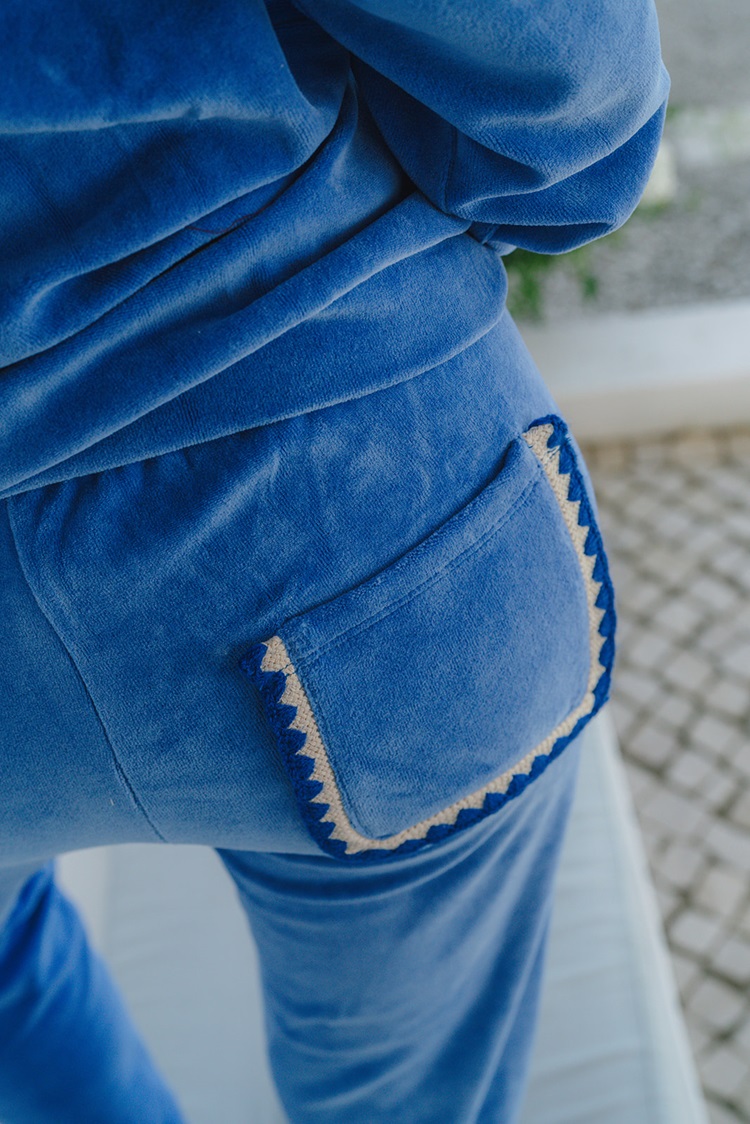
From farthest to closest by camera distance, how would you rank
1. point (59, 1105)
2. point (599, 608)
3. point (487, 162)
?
point (59, 1105)
point (599, 608)
point (487, 162)

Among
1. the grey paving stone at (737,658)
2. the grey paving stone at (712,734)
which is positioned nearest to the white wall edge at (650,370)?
the grey paving stone at (737,658)

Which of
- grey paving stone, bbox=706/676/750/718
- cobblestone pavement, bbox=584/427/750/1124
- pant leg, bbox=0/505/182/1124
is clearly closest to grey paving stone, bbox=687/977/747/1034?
cobblestone pavement, bbox=584/427/750/1124

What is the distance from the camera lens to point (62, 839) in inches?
22.7

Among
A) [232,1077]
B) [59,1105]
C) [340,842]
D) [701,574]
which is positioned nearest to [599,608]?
[340,842]

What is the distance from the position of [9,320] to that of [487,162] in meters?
0.23

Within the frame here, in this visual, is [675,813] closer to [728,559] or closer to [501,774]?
[728,559]

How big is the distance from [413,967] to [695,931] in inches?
36.7

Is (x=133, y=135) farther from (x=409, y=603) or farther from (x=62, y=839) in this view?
(x=62, y=839)

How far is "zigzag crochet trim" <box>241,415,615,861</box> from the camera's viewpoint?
0.51 meters

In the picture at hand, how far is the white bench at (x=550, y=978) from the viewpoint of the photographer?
1101 mm

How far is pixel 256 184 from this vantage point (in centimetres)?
46

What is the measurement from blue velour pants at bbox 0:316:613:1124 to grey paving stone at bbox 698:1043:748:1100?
88 cm

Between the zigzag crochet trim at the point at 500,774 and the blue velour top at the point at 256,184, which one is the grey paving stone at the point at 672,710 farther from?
the blue velour top at the point at 256,184

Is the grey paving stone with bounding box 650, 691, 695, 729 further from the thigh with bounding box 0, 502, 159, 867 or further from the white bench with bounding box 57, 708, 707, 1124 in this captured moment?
the thigh with bounding box 0, 502, 159, 867
